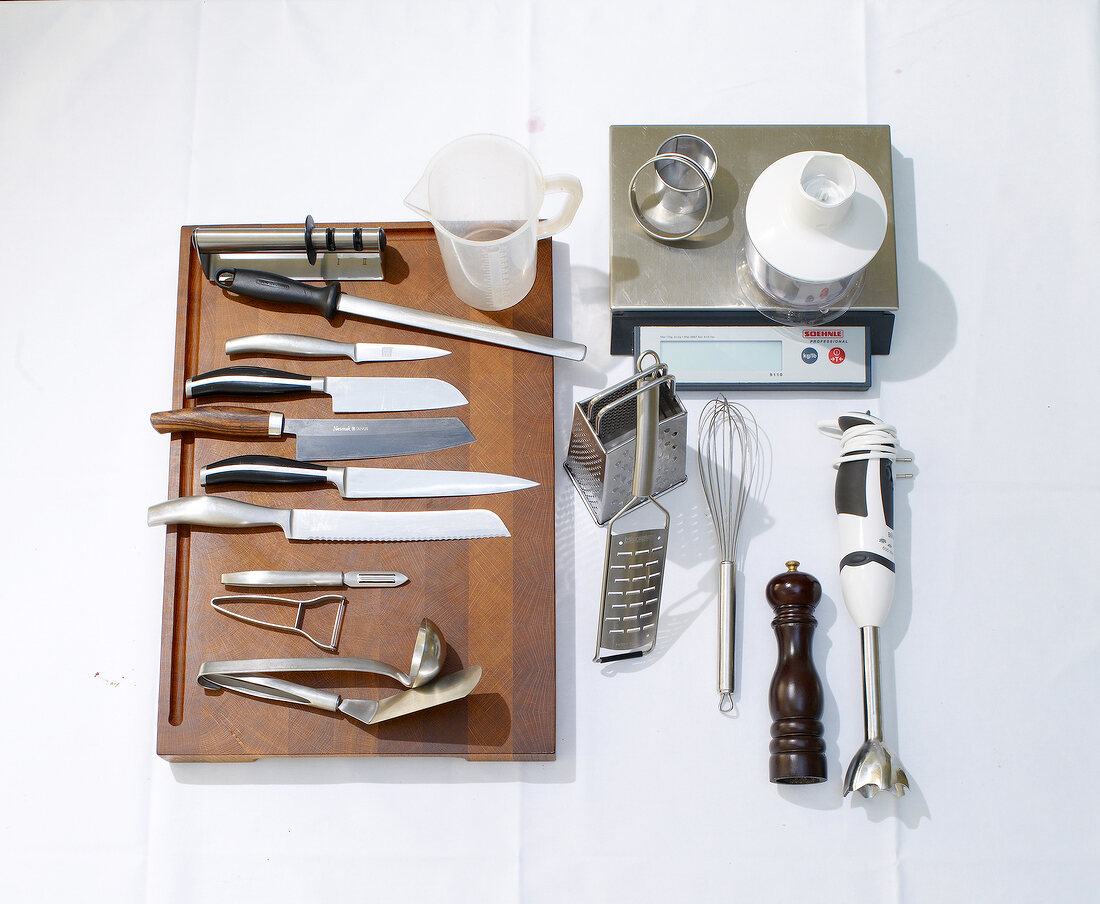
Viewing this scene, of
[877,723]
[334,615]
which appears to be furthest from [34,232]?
[877,723]

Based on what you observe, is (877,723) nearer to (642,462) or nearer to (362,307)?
(642,462)

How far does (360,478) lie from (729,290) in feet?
1.18

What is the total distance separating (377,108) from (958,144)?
0.58m

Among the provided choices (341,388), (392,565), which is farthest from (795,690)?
(341,388)

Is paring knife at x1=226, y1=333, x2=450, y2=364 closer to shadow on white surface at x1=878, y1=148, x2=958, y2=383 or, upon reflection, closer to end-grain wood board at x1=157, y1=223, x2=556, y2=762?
end-grain wood board at x1=157, y1=223, x2=556, y2=762

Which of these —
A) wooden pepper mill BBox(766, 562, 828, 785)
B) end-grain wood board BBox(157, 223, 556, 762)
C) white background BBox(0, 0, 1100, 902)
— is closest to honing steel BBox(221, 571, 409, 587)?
end-grain wood board BBox(157, 223, 556, 762)

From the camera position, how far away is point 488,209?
776 millimetres

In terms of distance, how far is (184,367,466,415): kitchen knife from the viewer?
30.0 inches

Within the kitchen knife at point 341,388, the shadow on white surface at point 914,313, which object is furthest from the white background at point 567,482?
the kitchen knife at point 341,388

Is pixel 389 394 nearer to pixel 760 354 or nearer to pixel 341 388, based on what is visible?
pixel 341 388

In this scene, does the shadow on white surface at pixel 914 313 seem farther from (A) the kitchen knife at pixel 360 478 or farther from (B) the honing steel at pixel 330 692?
(B) the honing steel at pixel 330 692

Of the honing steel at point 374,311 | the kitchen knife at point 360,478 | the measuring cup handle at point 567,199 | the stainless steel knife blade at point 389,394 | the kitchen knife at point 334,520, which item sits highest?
the measuring cup handle at point 567,199

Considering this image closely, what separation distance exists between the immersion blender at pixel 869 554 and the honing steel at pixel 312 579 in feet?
1.26

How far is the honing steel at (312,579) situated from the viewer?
73cm
